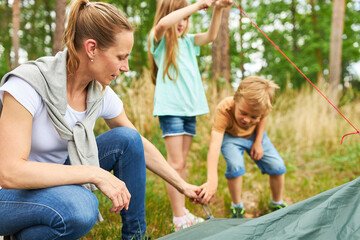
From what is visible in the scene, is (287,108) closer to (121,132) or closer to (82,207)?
(121,132)

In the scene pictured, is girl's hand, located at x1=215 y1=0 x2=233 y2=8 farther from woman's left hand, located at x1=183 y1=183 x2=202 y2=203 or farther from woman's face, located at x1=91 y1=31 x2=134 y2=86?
woman's left hand, located at x1=183 y1=183 x2=202 y2=203

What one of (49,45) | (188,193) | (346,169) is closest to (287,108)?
(346,169)

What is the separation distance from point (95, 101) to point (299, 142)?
3870 mm

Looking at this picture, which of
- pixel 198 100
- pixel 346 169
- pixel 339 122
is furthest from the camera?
pixel 339 122

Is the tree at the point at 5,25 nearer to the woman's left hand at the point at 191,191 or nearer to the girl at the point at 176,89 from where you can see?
the girl at the point at 176,89

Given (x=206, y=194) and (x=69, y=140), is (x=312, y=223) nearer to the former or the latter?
(x=206, y=194)

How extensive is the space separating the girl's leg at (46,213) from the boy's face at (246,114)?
1.31 metres

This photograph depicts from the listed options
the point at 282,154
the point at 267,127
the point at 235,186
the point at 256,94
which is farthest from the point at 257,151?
the point at 267,127

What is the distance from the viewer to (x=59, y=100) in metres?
1.62

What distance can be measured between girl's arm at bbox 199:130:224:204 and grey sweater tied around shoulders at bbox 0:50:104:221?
0.61m

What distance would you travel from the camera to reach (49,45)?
1434cm

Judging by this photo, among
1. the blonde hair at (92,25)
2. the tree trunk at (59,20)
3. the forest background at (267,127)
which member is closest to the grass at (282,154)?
the forest background at (267,127)

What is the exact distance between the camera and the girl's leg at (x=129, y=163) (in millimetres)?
1926

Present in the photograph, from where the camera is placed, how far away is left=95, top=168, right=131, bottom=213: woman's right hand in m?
1.55
